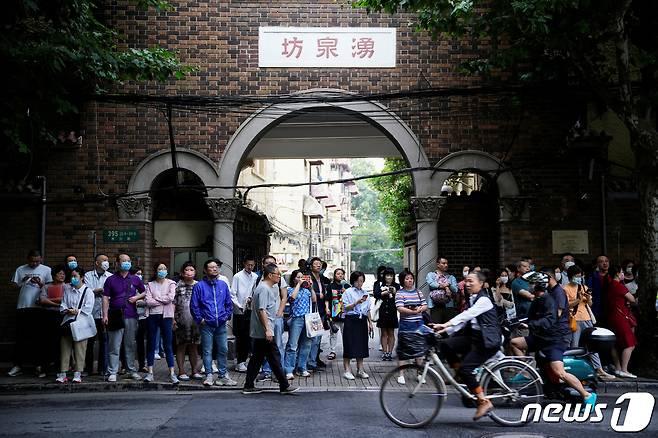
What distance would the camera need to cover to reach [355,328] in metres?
11.4

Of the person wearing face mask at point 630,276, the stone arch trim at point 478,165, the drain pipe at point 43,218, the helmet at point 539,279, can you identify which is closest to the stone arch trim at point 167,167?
the drain pipe at point 43,218

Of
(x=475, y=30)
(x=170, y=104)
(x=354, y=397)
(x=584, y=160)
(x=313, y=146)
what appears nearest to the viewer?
(x=354, y=397)

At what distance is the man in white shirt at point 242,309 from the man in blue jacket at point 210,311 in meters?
1.14

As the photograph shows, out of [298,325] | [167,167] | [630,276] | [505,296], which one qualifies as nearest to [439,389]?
[298,325]

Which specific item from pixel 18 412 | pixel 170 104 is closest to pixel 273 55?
pixel 170 104

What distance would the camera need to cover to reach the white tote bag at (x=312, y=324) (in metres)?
11.1

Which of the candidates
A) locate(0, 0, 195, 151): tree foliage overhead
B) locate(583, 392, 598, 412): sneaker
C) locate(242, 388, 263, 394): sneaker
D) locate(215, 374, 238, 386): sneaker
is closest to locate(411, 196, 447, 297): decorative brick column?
locate(215, 374, 238, 386): sneaker

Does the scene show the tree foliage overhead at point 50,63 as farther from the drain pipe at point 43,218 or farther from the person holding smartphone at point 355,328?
the person holding smartphone at point 355,328

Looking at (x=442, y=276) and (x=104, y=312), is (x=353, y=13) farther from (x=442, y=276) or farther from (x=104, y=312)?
(x=104, y=312)

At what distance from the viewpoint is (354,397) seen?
9.71 metres

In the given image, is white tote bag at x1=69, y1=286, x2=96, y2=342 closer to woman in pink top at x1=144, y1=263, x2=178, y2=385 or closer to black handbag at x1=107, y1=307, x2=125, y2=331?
black handbag at x1=107, y1=307, x2=125, y2=331

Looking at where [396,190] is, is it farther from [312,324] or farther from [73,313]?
[73,313]

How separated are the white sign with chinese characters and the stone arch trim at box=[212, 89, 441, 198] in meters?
0.68

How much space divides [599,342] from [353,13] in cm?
796
